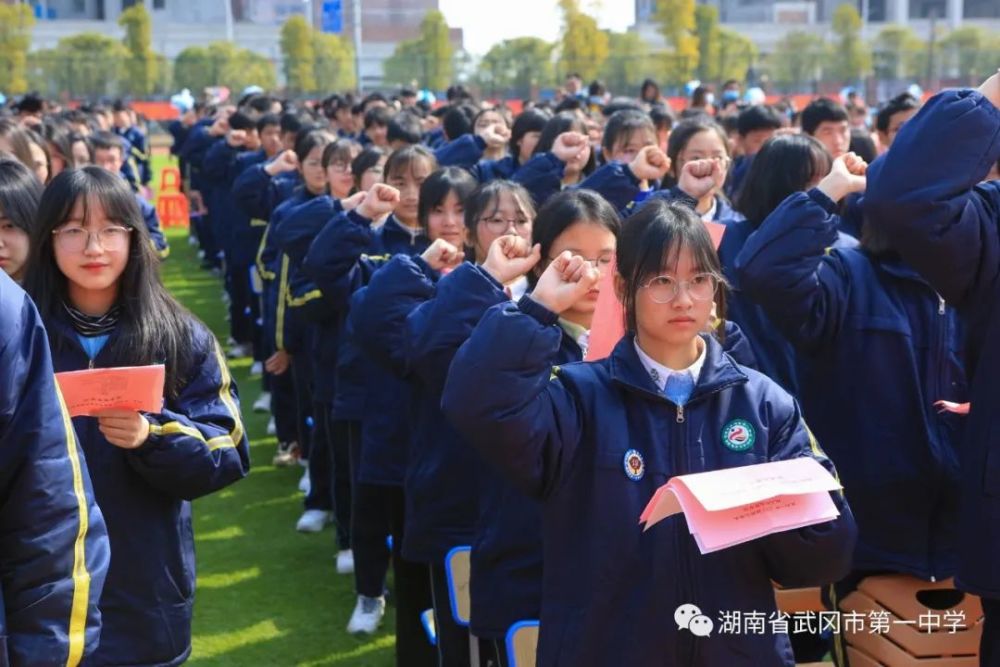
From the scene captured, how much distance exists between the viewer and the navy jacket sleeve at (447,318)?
3281 mm

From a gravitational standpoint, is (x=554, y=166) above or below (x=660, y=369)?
above

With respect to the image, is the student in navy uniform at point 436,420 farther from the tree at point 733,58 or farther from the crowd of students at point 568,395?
the tree at point 733,58

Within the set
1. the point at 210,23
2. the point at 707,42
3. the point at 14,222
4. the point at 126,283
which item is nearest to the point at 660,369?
the point at 126,283

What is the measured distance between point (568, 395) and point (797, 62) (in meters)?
39.1

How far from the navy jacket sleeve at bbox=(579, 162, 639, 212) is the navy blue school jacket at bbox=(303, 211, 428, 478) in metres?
0.72

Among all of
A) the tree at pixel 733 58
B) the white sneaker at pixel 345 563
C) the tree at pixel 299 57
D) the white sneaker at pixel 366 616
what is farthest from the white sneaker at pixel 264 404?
the tree at pixel 733 58

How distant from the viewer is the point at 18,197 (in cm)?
377

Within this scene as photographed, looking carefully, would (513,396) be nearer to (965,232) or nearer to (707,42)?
(965,232)

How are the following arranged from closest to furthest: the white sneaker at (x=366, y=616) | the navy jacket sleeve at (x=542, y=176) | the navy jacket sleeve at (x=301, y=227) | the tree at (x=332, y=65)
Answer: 1. the white sneaker at (x=366, y=616)
2. the navy jacket sleeve at (x=542, y=176)
3. the navy jacket sleeve at (x=301, y=227)
4. the tree at (x=332, y=65)

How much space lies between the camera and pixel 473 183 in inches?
187

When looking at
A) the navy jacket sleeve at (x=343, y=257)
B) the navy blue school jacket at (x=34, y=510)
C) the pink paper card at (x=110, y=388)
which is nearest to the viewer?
the navy blue school jacket at (x=34, y=510)

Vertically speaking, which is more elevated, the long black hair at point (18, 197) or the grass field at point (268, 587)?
the long black hair at point (18, 197)

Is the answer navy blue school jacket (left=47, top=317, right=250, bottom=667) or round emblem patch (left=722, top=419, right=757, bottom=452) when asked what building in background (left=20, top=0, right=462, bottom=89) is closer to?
navy blue school jacket (left=47, top=317, right=250, bottom=667)

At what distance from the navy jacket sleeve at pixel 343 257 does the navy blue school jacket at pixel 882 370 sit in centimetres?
181
